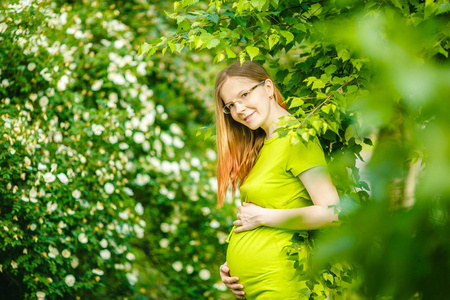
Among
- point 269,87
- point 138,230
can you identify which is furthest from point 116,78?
point 269,87

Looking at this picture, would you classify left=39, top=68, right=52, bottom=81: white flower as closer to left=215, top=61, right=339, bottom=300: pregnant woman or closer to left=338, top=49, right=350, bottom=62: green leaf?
left=215, top=61, right=339, bottom=300: pregnant woman

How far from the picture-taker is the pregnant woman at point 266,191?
1.69 m

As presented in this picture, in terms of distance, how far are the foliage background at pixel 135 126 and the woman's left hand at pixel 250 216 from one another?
31 cm

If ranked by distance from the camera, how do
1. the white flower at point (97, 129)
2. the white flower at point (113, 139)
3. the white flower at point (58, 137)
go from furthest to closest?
the white flower at point (113, 139) < the white flower at point (97, 129) < the white flower at point (58, 137)

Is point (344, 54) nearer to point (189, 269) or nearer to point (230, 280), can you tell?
point (230, 280)

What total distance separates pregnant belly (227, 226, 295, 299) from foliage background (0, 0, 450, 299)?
8.0 inches

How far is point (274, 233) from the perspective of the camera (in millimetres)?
1816

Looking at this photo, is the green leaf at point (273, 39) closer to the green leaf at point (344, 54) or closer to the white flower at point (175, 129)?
the green leaf at point (344, 54)

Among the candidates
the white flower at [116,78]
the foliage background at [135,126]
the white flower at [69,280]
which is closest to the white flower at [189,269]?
the foliage background at [135,126]

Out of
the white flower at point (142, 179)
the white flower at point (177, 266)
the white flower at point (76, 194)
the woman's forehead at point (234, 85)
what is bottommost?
the white flower at point (177, 266)

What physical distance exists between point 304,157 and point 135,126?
8.14 feet

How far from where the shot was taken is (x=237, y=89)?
75.1 inches

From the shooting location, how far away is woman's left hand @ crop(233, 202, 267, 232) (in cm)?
178

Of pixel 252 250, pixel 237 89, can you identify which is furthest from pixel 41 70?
pixel 252 250
